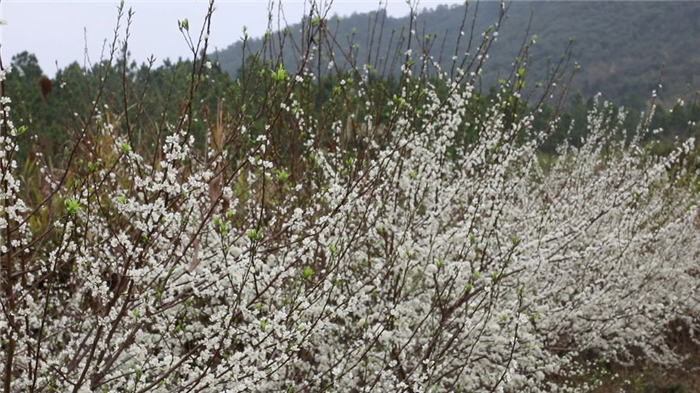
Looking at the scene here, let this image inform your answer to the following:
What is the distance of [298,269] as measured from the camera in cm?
442

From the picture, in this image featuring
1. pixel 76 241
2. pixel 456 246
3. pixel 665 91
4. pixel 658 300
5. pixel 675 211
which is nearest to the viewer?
pixel 76 241

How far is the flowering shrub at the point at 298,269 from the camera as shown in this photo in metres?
2.96

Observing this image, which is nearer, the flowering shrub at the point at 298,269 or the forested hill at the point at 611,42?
the flowering shrub at the point at 298,269

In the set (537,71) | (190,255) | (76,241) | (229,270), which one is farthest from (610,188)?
(537,71)

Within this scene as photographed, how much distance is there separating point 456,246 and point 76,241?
287 centimetres

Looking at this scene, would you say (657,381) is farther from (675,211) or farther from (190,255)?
(190,255)

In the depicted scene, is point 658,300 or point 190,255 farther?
point 658,300

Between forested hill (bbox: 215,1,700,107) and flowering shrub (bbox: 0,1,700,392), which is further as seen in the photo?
forested hill (bbox: 215,1,700,107)

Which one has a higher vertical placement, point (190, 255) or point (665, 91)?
point (190, 255)

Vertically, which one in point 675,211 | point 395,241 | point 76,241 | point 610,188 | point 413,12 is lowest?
point 675,211

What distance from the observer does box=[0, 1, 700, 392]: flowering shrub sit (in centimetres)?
296

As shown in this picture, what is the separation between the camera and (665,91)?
64000 millimetres

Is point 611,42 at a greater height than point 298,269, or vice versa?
point 298,269

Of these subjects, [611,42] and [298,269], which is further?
[611,42]
